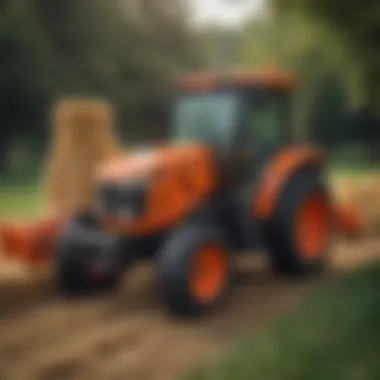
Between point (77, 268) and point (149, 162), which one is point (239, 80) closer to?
point (149, 162)

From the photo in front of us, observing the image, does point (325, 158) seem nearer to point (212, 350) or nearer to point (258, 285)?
point (258, 285)

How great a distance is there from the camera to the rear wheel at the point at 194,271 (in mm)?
1398

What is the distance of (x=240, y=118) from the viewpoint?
60.2 inches

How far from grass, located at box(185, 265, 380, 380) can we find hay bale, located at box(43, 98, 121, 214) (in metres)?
0.37

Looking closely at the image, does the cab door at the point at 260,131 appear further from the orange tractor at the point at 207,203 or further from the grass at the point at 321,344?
the grass at the point at 321,344

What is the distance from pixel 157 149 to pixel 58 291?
287 millimetres

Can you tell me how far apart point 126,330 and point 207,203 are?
296mm

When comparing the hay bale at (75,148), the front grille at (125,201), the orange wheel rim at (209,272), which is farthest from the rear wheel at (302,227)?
the hay bale at (75,148)

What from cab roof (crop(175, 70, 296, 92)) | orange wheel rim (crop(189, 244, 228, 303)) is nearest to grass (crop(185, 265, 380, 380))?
orange wheel rim (crop(189, 244, 228, 303))

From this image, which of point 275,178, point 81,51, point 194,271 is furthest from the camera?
point 275,178

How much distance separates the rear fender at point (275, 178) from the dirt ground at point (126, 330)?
116 mm

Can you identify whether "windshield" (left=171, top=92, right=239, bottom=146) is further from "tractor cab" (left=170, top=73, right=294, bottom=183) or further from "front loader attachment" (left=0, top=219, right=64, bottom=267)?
"front loader attachment" (left=0, top=219, right=64, bottom=267)

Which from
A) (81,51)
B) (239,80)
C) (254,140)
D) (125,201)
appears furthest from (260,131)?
(81,51)

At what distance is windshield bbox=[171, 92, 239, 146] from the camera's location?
4.87 feet
